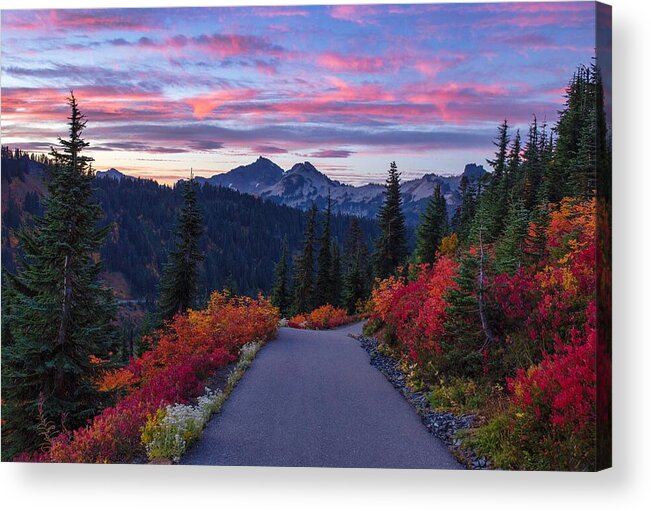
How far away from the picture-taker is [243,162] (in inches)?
471

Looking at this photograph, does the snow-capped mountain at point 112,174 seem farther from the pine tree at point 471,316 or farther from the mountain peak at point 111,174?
the pine tree at point 471,316

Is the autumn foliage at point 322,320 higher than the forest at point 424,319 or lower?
lower

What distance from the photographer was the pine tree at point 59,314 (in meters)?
11.8

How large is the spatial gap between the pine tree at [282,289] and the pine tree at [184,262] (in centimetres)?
1740

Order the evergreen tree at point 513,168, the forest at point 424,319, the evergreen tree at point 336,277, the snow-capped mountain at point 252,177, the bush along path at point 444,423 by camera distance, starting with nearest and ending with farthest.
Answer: the bush along path at point 444,423 → the forest at point 424,319 → the snow-capped mountain at point 252,177 → the evergreen tree at point 513,168 → the evergreen tree at point 336,277

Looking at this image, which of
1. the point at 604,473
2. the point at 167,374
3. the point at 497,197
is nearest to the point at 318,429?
the point at 167,374

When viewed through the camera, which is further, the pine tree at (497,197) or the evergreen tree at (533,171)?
the evergreen tree at (533,171)

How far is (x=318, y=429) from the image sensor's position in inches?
395

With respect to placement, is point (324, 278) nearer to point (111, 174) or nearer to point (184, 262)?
point (184, 262)

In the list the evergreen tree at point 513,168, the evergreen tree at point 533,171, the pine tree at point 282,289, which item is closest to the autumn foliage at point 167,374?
the evergreen tree at point 513,168

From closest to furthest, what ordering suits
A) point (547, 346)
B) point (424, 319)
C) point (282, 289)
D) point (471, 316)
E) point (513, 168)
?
point (547, 346) → point (471, 316) → point (424, 319) → point (513, 168) → point (282, 289)

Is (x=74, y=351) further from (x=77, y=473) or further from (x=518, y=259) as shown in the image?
(x=518, y=259)

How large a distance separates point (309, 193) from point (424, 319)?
3.98 meters

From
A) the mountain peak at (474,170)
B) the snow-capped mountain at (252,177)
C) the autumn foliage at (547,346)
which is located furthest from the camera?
the snow-capped mountain at (252,177)
